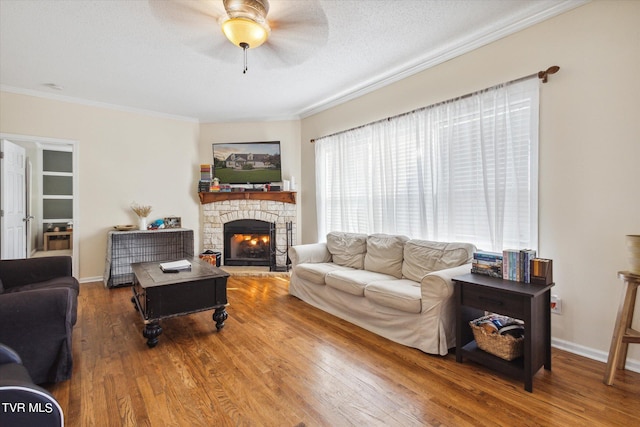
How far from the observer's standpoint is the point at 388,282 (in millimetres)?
2953

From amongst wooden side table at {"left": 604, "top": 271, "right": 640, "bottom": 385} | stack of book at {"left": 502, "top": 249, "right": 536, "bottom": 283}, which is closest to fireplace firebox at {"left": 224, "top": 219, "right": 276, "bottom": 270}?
stack of book at {"left": 502, "top": 249, "right": 536, "bottom": 283}

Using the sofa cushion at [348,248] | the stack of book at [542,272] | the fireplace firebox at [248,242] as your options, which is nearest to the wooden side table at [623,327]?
the stack of book at [542,272]

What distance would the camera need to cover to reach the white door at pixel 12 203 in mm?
3971

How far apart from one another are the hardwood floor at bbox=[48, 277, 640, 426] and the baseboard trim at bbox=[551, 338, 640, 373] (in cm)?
6

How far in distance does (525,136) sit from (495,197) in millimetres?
554

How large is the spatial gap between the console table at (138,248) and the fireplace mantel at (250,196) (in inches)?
27.4

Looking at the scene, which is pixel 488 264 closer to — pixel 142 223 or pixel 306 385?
pixel 306 385

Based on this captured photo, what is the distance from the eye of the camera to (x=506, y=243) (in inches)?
106

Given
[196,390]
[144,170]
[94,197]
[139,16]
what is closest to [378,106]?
[139,16]

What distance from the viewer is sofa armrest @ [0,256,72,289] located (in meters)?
2.84

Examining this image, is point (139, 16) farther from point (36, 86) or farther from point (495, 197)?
point (495, 197)

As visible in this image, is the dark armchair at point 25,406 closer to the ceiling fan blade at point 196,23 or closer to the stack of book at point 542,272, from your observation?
the ceiling fan blade at point 196,23

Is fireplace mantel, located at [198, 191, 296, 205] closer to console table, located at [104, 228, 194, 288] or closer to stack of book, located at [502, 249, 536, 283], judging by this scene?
console table, located at [104, 228, 194, 288]

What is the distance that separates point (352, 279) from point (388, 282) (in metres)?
0.36
